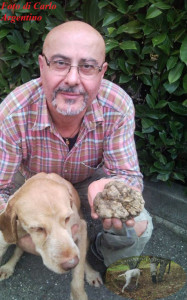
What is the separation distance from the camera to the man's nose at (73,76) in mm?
2570

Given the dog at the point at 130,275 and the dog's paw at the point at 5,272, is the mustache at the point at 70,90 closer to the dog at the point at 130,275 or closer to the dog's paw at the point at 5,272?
the dog at the point at 130,275

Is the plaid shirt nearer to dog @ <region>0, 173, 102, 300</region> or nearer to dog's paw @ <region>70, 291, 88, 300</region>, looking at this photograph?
dog @ <region>0, 173, 102, 300</region>

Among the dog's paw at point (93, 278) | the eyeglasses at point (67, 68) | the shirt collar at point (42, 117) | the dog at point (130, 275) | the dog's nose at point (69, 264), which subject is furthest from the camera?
the dog's paw at point (93, 278)

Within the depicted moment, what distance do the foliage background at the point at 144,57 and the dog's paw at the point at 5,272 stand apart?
6.02ft

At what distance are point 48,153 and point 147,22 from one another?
1.60m

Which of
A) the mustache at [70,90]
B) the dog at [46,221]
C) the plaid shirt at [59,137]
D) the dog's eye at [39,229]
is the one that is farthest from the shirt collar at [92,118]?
the dog's eye at [39,229]

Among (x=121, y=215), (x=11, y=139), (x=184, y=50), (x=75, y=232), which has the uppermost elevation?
(x=184, y=50)

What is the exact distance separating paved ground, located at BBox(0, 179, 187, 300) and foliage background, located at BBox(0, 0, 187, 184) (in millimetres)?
259

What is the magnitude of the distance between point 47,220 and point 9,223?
1.25 ft

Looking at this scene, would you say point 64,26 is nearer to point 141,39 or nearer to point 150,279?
point 141,39

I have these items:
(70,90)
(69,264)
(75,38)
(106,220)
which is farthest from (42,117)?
(69,264)

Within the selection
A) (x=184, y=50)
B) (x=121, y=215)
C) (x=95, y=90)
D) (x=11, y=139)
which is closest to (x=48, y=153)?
(x=11, y=139)

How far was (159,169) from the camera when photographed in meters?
3.86

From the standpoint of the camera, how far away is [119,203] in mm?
2438
